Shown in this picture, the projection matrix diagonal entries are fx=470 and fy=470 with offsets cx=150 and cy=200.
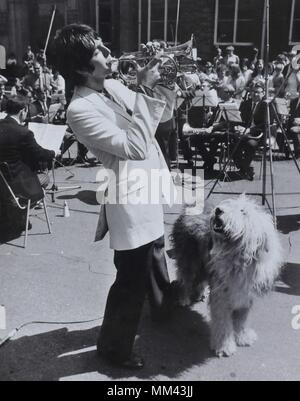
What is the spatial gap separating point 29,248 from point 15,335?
1771 millimetres

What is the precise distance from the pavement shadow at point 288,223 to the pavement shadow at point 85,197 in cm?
254

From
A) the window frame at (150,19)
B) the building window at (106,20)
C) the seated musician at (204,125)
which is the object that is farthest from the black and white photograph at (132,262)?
the building window at (106,20)

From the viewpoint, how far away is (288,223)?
5.82 m

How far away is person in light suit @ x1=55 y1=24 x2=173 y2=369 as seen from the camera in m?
2.31

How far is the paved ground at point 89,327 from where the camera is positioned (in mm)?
2988

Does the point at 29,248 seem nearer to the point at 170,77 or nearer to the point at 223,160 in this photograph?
the point at 170,77

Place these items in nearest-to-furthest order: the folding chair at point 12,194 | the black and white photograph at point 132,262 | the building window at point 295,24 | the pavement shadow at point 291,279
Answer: the black and white photograph at point 132,262 < the pavement shadow at point 291,279 < the folding chair at point 12,194 < the building window at point 295,24

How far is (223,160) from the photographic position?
29.5ft

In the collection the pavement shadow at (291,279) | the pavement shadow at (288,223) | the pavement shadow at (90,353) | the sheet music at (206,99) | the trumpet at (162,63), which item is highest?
the trumpet at (162,63)

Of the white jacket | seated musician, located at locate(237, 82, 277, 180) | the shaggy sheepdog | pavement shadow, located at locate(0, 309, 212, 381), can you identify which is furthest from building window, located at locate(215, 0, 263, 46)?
the white jacket

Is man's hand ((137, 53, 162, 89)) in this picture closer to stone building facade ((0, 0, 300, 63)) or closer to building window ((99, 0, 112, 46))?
stone building facade ((0, 0, 300, 63))

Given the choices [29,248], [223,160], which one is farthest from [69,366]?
[223,160]

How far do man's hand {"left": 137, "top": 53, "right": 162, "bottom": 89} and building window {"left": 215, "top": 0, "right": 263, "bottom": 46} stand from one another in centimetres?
1790

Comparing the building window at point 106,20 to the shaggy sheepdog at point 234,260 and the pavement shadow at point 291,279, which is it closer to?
the pavement shadow at point 291,279
